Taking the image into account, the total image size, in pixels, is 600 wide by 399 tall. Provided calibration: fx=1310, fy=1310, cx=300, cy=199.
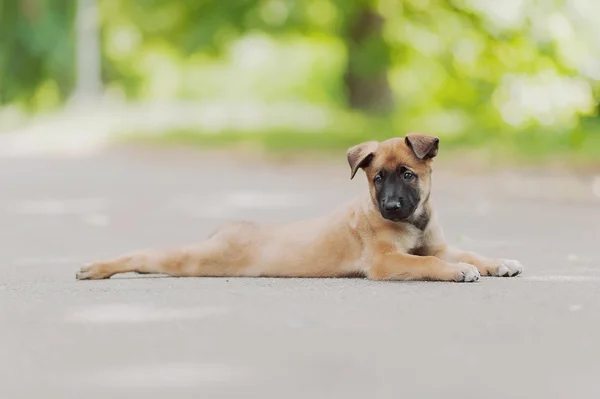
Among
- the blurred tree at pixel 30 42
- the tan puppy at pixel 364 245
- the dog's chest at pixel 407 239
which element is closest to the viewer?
the tan puppy at pixel 364 245

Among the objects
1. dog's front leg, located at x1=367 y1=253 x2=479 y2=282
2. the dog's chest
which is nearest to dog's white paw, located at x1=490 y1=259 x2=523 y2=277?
dog's front leg, located at x1=367 y1=253 x2=479 y2=282

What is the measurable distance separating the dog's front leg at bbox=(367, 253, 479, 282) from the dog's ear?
0.68 metres

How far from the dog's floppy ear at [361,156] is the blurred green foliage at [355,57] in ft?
Answer: 37.4

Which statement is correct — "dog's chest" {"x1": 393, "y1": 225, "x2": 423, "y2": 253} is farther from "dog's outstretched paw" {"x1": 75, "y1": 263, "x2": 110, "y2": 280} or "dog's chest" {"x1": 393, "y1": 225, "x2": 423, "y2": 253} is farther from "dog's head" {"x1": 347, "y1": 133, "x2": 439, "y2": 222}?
"dog's outstretched paw" {"x1": 75, "y1": 263, "x2": 110, "y2": 280}

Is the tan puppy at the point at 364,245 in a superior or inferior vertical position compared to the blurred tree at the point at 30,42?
inferior

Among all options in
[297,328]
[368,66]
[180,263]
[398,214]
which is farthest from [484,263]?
[368,66]

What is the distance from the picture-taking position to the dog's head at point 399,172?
8.44m

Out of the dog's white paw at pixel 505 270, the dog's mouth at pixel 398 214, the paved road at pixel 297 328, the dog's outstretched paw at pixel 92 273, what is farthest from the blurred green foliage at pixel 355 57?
the dog's outstretched paw at pixel 92 273

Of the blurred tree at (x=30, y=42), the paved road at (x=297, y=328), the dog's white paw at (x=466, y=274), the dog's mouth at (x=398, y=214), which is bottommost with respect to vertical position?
the paved road at (x=297, y=328)

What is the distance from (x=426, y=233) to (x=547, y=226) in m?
5.02

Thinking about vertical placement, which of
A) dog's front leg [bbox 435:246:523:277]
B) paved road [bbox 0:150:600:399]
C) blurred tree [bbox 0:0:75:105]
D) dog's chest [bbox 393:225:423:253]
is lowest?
paved road [bbox 0:150:600:399]

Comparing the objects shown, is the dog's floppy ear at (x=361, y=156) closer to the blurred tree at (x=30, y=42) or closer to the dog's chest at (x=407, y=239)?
the dog's chest at (x=407, y=239)

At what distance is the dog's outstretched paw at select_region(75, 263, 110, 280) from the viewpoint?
9.17 m

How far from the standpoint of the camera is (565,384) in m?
5.59
